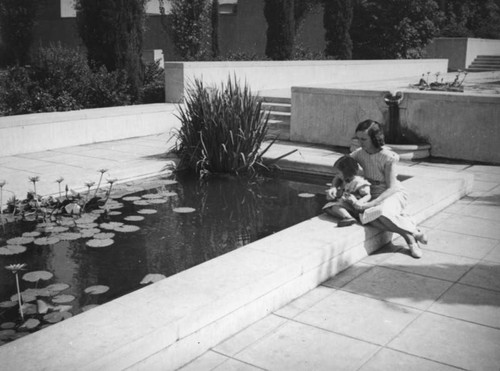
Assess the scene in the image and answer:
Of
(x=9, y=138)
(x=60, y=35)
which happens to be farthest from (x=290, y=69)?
(x=60, y=35)

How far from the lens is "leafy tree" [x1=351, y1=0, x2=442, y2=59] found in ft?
82.6

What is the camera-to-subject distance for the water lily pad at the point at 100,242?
5.12 metres

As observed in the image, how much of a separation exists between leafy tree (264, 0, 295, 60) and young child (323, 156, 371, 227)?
14.2 meters

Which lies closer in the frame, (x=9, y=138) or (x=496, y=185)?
(x=496, y=185)

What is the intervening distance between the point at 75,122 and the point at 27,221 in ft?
14.4

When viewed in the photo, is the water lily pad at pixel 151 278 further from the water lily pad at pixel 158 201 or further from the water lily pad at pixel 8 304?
the water lily pad at pixel 158 201

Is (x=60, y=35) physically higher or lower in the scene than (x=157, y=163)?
higher

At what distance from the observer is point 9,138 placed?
8.95 meters

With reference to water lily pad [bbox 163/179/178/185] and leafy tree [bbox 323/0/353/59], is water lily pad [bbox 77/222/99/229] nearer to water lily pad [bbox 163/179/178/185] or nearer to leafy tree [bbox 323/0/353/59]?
water lily pad [bbox 163/179/178/185]

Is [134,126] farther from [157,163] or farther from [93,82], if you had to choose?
[157,163]

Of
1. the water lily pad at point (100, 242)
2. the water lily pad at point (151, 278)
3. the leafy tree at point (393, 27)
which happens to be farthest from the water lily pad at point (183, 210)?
the leafy tree at point (393, 27)

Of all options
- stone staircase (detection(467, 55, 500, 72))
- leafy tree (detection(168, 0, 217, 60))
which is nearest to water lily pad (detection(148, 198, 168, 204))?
leafy tree (detection(168, 0, 217, 60))

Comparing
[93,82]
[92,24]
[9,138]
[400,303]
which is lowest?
[400,303]

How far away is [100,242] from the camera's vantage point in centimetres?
520
